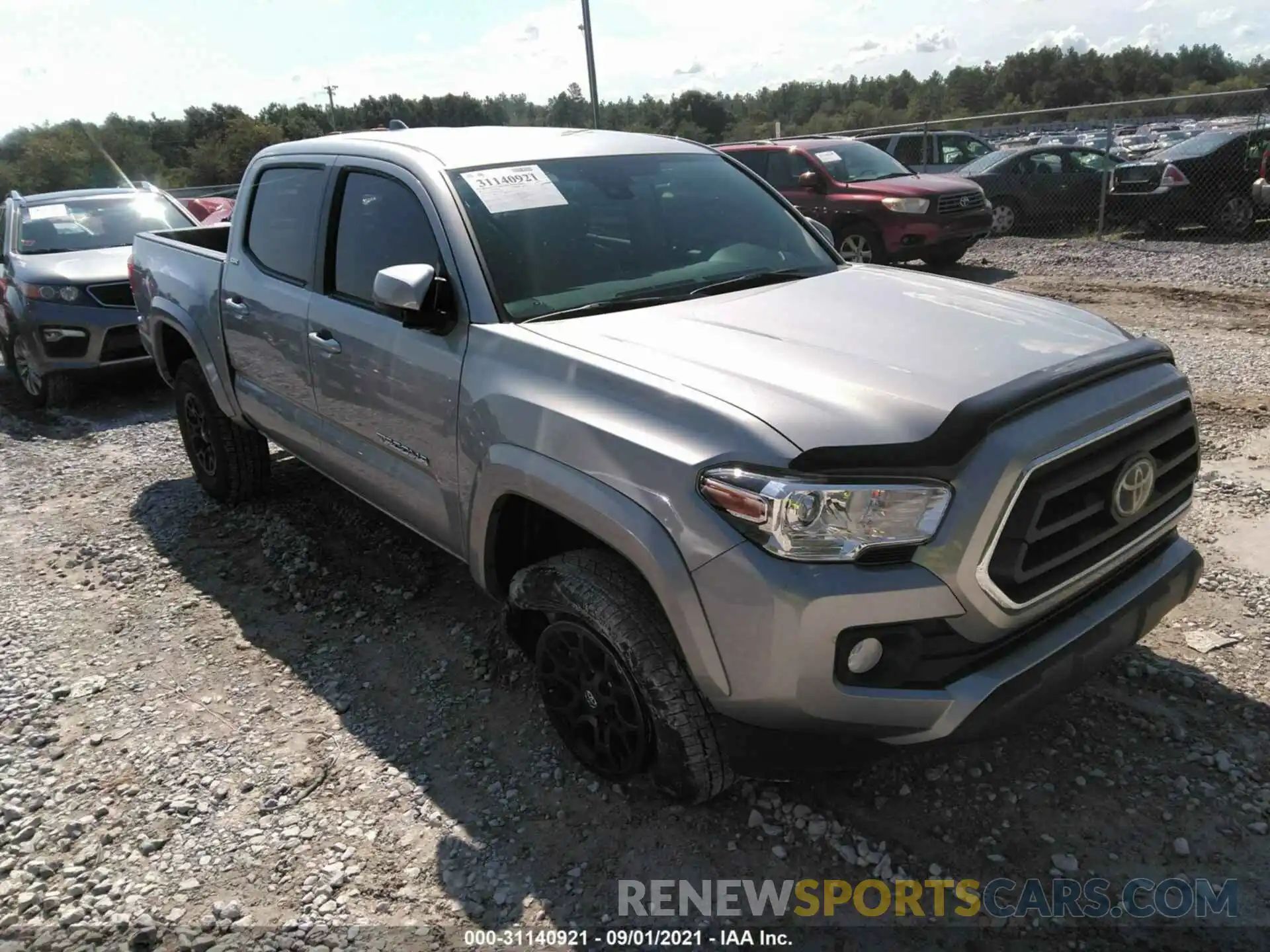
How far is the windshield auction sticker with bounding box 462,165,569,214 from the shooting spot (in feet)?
10.4

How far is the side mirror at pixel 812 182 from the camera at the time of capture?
11.2 metres

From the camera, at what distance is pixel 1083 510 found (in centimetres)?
235

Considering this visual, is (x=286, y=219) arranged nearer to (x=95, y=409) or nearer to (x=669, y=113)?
(x=95, y=409)

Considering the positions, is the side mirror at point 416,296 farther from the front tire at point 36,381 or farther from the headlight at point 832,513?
the front tire at point 36,381

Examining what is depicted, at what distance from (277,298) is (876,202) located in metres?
8.46

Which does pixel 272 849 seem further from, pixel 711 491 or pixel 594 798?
pixel 711 491

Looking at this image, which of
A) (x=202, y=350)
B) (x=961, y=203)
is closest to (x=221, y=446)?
(x=202, y=350)

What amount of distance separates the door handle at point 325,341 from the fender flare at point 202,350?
1191 mm

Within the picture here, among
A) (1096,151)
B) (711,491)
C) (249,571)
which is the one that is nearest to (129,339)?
(249,571)

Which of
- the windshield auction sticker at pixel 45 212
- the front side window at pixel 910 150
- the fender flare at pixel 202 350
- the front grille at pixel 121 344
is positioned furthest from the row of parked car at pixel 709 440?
the front side window at pixel 910 150

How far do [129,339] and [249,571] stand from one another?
429 cm

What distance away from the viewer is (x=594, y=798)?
2.88m

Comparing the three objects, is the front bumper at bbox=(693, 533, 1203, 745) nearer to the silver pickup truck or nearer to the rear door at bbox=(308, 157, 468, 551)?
the silver pickup truck

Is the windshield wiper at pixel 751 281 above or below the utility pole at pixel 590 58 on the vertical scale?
below
